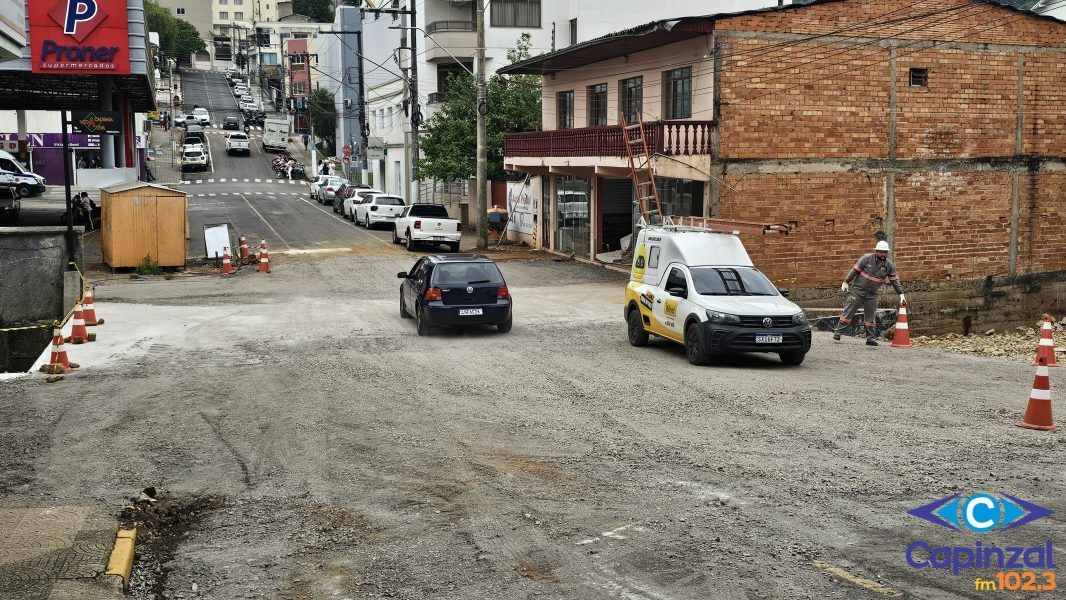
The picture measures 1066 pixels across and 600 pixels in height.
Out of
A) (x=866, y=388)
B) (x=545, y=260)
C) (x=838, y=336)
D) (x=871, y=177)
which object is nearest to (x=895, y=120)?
(x=871, y=177)

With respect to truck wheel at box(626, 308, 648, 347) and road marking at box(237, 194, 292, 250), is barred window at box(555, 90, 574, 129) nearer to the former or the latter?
road marking at box(237, 194, 292, 250)

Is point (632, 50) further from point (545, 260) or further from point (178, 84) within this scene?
point (178, 84)

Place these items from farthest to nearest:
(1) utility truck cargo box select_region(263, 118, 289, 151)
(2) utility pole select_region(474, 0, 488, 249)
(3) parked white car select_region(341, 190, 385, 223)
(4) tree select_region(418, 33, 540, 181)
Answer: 1. (1) utility truck cargo box select_region(263, 118, 289, 151)
2. (3) parked white car select_region(341, 190, 385, 223)
3. (4) tree select_region(418, 33, 540, 181)
4. (2) utility pole select_region(474, 0, 488, 249)

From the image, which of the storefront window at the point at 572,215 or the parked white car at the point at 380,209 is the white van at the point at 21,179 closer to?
the parked white car at the point at 380,209

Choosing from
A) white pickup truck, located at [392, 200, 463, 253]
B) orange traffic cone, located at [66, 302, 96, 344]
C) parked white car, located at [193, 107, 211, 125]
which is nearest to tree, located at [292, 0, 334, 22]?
parked white car, located at [193, 107, 211, 125]

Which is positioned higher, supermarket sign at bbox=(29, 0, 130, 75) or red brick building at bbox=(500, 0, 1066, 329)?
supermarket sign at bbox=(29, 0, 130, 75)

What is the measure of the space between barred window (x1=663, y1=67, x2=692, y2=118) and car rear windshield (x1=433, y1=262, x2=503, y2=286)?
10426 mm

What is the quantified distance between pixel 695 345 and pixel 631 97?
17.6 m

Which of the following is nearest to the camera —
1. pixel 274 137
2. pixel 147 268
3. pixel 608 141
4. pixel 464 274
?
pixel 464 274

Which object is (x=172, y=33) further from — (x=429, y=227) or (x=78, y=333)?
(x=78, y=333)

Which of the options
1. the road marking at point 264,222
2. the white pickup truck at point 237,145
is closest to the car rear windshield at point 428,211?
the road marking at point 264,222

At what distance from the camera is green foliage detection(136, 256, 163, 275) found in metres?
28.5

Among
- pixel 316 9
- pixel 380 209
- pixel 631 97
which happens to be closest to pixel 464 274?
pixel 631 97

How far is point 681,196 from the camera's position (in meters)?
28.9
